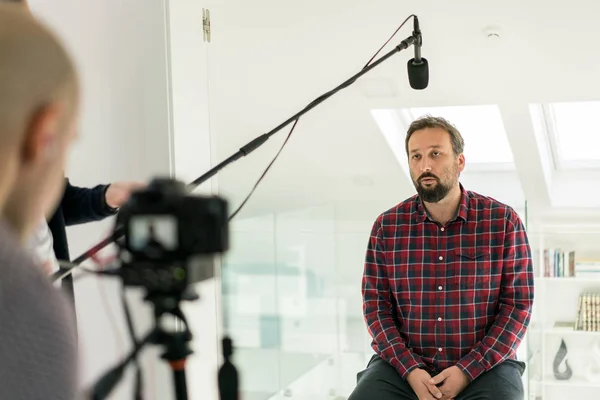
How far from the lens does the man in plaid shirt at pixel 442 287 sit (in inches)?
82.4

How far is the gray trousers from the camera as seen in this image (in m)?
2.02

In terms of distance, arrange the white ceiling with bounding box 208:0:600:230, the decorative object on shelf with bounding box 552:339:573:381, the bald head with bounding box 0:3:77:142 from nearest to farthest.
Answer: the bald head with bounding box 0:3:77:142 < the white ceiling with bounding box 208:0:600:230 < the decorative object on shelf with bounding box 552:339:573:381

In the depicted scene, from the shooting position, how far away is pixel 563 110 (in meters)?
4.49

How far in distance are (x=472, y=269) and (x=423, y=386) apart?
0.38 meters

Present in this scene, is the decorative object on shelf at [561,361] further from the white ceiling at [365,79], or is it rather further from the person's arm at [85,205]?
the person's arm at [85,205]

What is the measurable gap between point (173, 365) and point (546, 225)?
4.34m

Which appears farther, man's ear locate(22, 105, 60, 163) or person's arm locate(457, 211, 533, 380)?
person's arm locate(457, 211, 533, 380)

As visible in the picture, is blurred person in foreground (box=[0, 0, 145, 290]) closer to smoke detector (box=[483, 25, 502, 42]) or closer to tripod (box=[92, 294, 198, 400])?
tripod (box=[92, 294, 198, 400])

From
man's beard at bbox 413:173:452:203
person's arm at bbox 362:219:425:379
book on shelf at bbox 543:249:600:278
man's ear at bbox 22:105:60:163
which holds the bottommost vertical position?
book on shelf at bbox 543:249:600:278

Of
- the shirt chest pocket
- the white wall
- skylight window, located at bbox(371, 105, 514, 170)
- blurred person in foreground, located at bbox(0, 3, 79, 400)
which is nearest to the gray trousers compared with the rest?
the shirt chest pocket

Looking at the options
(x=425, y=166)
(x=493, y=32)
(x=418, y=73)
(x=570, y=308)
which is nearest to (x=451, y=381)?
(x=425, y=166)

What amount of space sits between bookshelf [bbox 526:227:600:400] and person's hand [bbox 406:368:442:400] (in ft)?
8.40

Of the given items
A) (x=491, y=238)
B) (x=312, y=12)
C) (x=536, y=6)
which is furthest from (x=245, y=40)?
(x=491, y=238)

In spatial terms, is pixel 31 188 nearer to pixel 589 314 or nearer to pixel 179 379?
pixel 179 379
